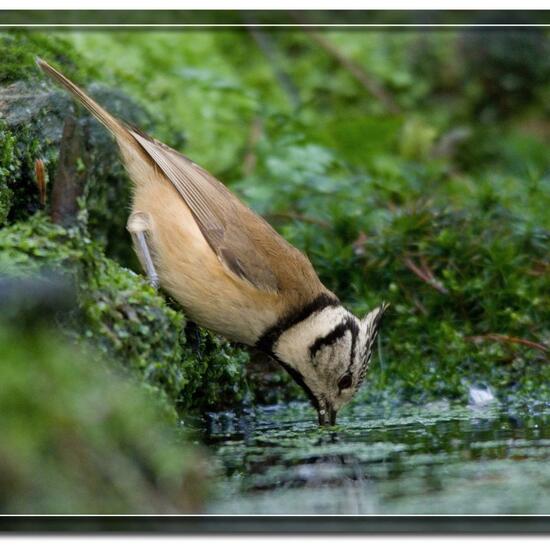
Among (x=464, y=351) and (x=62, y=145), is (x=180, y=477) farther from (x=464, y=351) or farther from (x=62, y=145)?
(x=464, y=351)

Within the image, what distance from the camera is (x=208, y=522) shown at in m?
3.59

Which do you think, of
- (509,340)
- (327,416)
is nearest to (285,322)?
(327,416)

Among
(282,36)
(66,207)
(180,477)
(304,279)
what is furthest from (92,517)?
(282,36)

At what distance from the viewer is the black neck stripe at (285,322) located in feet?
16.6

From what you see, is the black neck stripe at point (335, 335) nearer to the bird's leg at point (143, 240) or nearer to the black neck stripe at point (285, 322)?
the black neck stripe at point (285, 322)

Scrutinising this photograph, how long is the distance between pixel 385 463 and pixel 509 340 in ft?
6.96

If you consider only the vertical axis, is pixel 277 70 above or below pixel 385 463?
above

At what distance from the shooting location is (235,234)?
5164 mm

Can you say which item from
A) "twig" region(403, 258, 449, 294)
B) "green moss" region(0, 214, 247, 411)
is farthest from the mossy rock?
"twig" region(403, 258, 449, 294)

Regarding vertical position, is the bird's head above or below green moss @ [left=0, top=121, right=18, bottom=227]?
below

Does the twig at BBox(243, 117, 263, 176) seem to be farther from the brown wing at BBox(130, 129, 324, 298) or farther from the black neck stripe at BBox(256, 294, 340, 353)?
the black neck stripe at BBox(256, 294, 340, 353)

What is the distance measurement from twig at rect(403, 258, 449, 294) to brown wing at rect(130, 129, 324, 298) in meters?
1.18

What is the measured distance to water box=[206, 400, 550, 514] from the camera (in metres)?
3.69

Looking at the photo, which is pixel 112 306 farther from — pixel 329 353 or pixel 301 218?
pixel 301 218
